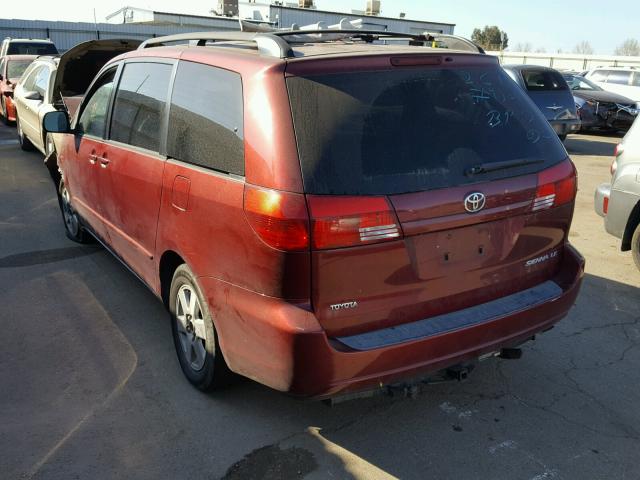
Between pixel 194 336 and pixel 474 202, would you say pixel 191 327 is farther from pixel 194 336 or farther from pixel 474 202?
pixel 474 202

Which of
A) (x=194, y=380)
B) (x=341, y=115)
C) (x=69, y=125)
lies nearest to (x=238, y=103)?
(x=341, y=115)

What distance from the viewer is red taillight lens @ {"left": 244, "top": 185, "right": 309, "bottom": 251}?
2.49 m

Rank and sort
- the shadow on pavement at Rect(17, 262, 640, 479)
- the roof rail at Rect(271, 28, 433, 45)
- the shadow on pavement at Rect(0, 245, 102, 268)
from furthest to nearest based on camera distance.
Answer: the shadow on pavement at Rect(0, 245, 102, 268), the roof rail at Rect(271, 28, 433, 45), the shadow on pavement at Rect(17, 262, 640, 479)

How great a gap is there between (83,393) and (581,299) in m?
3.81

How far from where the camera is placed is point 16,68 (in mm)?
12953

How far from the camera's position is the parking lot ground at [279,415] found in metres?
2.89

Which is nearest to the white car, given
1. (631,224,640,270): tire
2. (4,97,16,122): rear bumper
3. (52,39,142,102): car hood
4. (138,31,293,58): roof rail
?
(631,224,640,270): tire

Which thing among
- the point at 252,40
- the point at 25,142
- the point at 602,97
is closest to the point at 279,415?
the point at 252,40

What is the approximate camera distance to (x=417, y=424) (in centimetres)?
322

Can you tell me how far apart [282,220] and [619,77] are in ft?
64.0

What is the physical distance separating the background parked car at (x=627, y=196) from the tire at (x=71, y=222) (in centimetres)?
494

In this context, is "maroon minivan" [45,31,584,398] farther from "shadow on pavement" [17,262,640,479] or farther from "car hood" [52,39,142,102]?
"car hood" [52,39,142,102]

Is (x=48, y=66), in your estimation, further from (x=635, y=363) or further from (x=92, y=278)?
(x=635, y=363)

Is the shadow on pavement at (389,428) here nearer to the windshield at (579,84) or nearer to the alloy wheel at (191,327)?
the alloy wheel at (191,327)
